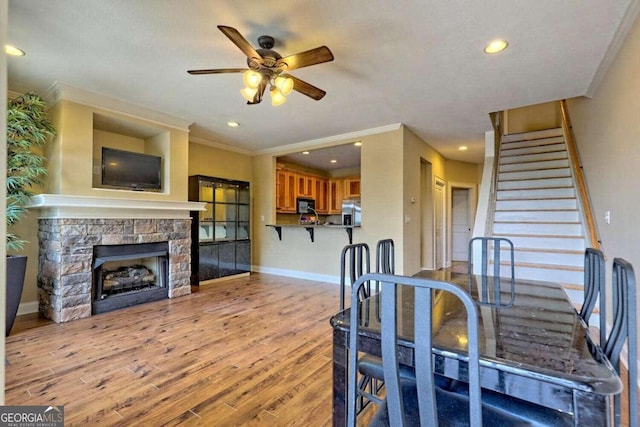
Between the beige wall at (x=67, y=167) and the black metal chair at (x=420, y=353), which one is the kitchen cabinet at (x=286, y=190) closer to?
the beige wall at (x=67, y=167)

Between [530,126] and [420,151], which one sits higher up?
[530,126]

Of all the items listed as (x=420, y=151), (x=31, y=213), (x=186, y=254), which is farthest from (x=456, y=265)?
(x=31, y=213)

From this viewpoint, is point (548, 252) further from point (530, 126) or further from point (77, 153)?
point (77, 153)

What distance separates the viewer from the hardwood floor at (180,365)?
1797mm

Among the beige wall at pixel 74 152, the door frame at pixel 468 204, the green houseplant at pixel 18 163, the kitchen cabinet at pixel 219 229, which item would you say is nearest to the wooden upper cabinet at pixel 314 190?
the kitchen cabinet at pixel 219 229

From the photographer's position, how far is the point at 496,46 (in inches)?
95.5

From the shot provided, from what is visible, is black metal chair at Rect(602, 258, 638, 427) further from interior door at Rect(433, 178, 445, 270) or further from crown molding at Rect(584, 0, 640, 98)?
interior door at Rect(433, 178, 445, 270)

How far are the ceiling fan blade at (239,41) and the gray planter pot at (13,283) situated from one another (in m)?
2.77

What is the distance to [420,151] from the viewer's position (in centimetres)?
528

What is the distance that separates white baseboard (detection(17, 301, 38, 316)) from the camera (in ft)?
11.4

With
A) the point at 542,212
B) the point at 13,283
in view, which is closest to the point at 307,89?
the point at 13,283

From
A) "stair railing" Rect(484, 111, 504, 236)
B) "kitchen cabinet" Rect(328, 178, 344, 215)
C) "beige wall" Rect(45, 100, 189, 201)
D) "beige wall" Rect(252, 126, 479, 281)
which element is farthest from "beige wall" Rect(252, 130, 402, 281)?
"beige wall" Rect(45, 100, 189, 201)

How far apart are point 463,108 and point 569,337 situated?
11.0ft

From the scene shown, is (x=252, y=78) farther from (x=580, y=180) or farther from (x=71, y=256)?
(x=580, y=180)
